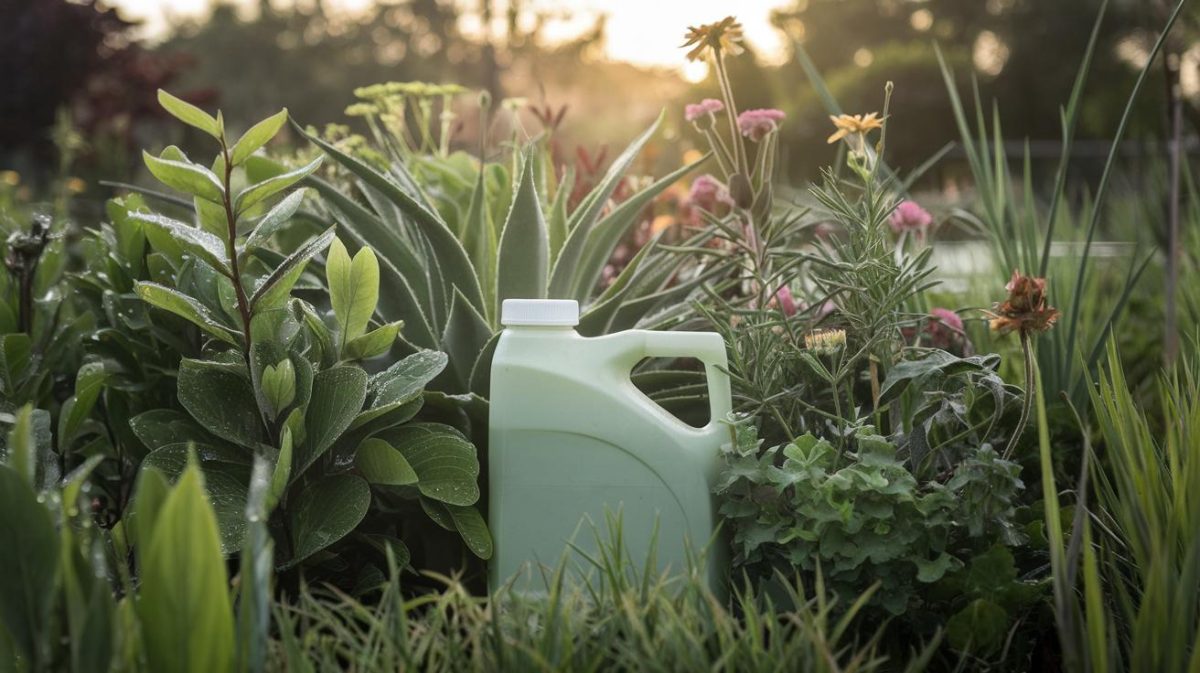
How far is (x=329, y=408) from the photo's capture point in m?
1.57

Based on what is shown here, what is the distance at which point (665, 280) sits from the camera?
233 centimetres

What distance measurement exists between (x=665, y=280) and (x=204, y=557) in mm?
1483

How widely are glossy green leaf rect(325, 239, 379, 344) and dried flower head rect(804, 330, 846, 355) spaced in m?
0.70

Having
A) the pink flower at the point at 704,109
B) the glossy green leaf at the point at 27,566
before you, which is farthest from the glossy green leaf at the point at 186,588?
the pink flower at the point at 704,109

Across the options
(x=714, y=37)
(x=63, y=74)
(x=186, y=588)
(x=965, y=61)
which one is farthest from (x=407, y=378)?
(x=965, y=61)

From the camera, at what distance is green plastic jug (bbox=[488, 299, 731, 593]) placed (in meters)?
1.58

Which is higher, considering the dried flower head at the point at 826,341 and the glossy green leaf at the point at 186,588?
the dried flower head at the point at 826,341

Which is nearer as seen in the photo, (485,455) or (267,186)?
(267,186)

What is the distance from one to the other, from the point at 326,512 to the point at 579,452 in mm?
393

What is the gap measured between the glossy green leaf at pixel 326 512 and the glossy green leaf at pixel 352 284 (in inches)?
9.5

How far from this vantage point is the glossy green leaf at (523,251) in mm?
1977

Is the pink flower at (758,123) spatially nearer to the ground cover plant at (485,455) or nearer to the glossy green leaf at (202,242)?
the ground cover plant at (485,455)

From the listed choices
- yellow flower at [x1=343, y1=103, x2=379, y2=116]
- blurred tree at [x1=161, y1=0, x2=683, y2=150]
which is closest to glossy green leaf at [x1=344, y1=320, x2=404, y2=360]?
yellow flower at [x1=343, y1=103, x2=379, y2=116]

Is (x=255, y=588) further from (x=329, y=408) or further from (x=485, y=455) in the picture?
(x=485, y=455)
